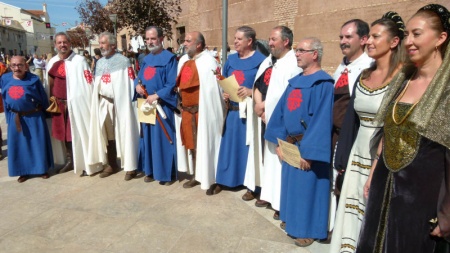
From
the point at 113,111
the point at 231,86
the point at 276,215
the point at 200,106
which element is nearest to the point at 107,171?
the point at 113,111

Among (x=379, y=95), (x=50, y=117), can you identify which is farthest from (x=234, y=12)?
(x=379, y=95)

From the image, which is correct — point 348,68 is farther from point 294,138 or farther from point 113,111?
point 113,111

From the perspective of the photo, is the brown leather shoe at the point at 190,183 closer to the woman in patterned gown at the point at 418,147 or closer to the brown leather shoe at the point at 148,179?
the brown leather shoe at the point at 148,179

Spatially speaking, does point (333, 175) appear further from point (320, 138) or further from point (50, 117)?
point (50, 117)

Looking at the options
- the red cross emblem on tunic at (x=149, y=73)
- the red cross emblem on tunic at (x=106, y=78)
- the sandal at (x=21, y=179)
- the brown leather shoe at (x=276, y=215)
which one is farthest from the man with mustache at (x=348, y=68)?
the sandal at (x=21, y=179)

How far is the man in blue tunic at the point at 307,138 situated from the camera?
262 centimetres

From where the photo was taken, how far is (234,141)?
3951mm

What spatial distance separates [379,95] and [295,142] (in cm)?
91

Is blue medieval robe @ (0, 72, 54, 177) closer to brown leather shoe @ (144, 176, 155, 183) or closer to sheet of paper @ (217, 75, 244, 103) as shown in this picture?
brown leather shoe @ (144, 176, 155, 183)

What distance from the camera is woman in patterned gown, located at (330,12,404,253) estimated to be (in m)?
2.16

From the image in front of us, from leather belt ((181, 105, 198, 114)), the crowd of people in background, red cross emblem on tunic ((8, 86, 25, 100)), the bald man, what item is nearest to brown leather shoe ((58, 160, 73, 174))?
the crowd of people in background

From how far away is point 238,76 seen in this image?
377cm

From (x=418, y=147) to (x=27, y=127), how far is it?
462 centimetres

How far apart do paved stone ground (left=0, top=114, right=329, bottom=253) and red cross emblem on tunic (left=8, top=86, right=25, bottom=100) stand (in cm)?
117
